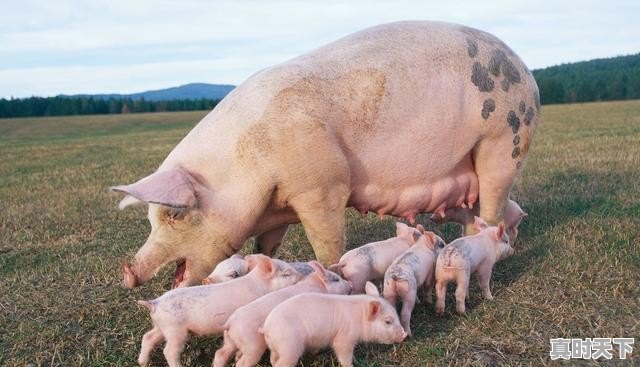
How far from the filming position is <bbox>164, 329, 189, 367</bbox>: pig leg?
134 inches

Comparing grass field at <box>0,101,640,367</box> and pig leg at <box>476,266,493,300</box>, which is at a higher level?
pig leg at <box>476,266,493,300</box>

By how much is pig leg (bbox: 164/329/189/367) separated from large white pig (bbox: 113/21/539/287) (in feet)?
3.01

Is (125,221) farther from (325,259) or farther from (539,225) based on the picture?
(539,225)

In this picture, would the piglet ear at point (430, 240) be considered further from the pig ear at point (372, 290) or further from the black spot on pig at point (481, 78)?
the black spot on pig at point (481, 78)

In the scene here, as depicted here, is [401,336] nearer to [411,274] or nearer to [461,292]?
[411,274]

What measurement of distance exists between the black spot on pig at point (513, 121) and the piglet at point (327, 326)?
2.12 m

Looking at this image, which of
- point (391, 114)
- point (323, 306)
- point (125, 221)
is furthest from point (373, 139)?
point (125, 221)

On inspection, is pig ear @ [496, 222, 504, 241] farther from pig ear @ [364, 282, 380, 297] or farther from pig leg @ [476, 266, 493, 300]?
pig ear @ [364, 282, 380, 297]

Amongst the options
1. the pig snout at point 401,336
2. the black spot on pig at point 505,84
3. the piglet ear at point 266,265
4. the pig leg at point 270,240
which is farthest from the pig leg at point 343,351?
the black spot on pig at point 505,84

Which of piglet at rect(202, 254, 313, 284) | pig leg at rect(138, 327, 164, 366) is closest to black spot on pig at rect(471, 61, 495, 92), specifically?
piglet at rect(202, 254, 313, 284)

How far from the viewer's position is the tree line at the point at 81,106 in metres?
67.7

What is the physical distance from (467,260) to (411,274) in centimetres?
47

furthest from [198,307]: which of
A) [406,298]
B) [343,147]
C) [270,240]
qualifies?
[270,240]

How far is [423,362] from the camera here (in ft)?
11.4
